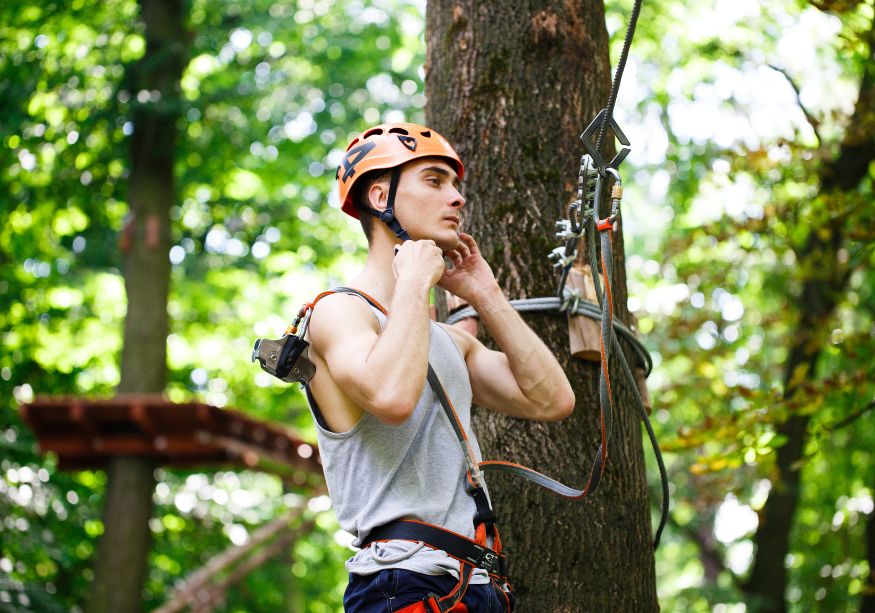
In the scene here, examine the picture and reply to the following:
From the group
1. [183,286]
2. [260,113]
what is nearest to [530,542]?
[260,113]

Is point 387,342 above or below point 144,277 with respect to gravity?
below

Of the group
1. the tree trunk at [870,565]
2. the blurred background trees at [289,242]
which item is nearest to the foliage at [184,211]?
the blurred background trees at [289,242]

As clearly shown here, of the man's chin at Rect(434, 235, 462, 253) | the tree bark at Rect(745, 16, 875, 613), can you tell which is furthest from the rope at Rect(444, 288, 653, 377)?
the tree bark at Rect(745, 16, 875, 613)

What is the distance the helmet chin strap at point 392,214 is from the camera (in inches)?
108

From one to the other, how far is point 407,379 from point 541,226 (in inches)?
55.2

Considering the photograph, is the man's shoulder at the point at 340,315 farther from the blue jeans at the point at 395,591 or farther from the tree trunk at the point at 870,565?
the tree trunk at the point at 870,565

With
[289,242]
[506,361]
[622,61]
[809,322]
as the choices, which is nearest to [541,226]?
[506,361]

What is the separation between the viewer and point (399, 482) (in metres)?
2.40

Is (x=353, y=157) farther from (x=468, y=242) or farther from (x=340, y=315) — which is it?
(x=340, y=315)

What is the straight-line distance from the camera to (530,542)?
3.16m

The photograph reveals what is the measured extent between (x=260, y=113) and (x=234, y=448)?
529 centimetres

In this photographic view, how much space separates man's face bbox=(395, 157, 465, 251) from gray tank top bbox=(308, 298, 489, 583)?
0.35m

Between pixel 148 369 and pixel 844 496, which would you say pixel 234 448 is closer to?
pixel 148 369

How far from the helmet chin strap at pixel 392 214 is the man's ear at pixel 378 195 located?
0.05 feet
